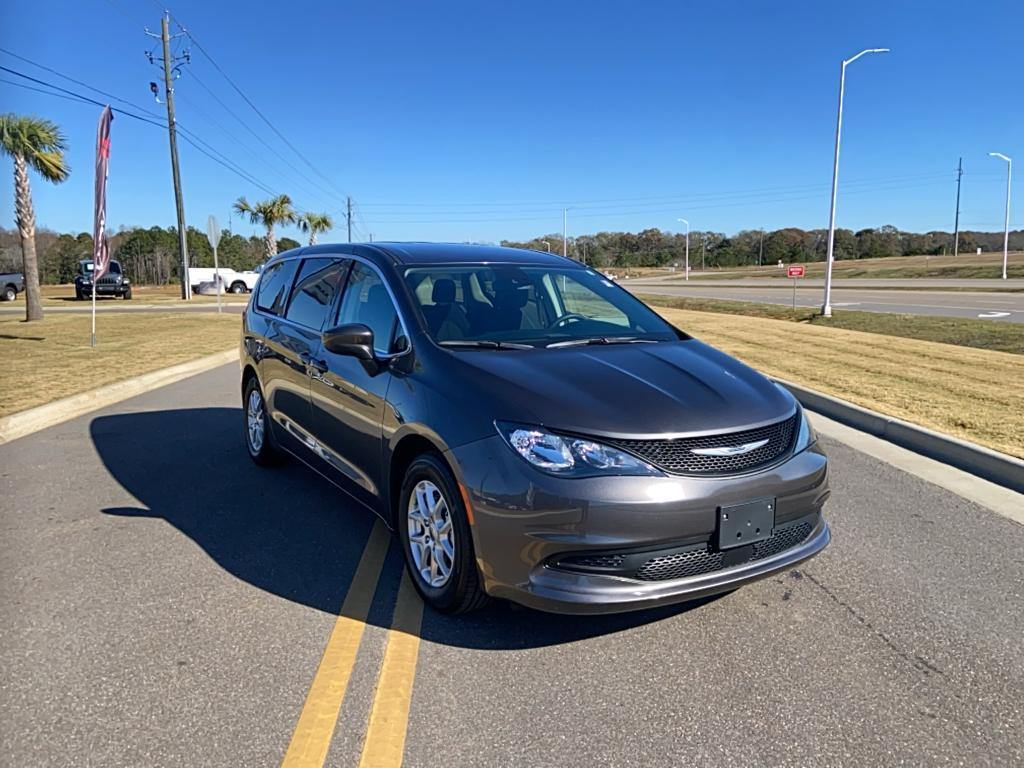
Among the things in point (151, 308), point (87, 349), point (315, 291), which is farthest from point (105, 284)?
point (315, 291)

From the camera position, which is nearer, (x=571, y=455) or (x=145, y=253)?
(x=571, y=455)

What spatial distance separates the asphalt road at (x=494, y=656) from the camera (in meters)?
2.57

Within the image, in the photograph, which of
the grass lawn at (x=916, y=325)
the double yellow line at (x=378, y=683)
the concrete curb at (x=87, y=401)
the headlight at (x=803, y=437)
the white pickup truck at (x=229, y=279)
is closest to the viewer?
the double yellow line at (x=378, y=683)

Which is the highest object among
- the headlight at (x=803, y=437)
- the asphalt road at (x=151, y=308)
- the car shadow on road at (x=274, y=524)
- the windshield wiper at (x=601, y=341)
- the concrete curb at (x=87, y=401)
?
the windshield wiper at (x=601, y=341)

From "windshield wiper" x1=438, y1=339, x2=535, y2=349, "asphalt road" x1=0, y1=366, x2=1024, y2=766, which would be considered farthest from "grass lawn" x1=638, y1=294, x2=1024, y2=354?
"windshield wiper" x1=438, y1=339, x2=535, y2=349

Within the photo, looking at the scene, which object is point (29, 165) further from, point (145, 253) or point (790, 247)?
point (790, 247)

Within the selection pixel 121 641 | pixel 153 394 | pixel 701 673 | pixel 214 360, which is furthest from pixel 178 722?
pixel 214 360

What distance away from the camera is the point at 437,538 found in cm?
Answer: 349

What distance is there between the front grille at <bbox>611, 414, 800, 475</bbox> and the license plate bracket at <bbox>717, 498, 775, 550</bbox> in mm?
151

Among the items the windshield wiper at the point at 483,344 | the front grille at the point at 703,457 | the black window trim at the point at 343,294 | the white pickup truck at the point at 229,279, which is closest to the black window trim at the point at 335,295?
the black window trim at the point at 343,294

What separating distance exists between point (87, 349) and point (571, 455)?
1367 centimetres

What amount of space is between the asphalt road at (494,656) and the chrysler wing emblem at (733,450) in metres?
0.85

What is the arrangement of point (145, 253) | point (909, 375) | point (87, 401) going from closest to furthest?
point (87, 401) → point (909, 375) → point (145, 253)

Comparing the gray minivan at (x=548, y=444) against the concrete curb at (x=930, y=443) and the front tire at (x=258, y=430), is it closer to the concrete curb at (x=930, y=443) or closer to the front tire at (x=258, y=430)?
the front tire at (x=258, y=430)
